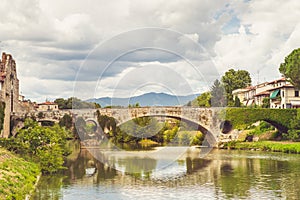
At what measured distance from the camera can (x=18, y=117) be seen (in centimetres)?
5156

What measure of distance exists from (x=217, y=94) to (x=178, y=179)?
54522 mm

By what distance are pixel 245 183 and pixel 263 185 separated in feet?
3.41

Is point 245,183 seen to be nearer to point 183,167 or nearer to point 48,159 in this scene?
point 183,167

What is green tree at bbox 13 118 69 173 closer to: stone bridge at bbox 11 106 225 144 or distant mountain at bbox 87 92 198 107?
distant mountain at bbox 87 92 198 107

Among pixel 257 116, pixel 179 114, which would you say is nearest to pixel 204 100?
pixel 257 116

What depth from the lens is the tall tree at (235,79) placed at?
8500 centimetres

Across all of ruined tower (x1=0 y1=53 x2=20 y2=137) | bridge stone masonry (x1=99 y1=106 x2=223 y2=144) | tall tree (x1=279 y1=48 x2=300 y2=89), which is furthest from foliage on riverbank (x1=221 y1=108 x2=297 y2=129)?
ruined tower (x1=0 y1=53 x2=20 y2=137)

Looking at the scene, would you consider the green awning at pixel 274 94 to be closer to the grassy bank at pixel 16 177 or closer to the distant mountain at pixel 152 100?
the distant mountain at pixel 152 100

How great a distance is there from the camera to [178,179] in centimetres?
2627

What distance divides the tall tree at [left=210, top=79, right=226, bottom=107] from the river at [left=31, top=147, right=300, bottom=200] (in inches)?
1586

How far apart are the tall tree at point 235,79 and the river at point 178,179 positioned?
159 ft

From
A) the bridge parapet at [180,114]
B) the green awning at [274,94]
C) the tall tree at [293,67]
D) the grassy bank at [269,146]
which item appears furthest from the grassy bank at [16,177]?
the green awning at [274,94]

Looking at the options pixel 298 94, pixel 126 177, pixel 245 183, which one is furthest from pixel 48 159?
pixel 298 94

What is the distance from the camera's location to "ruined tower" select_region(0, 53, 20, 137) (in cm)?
4505
